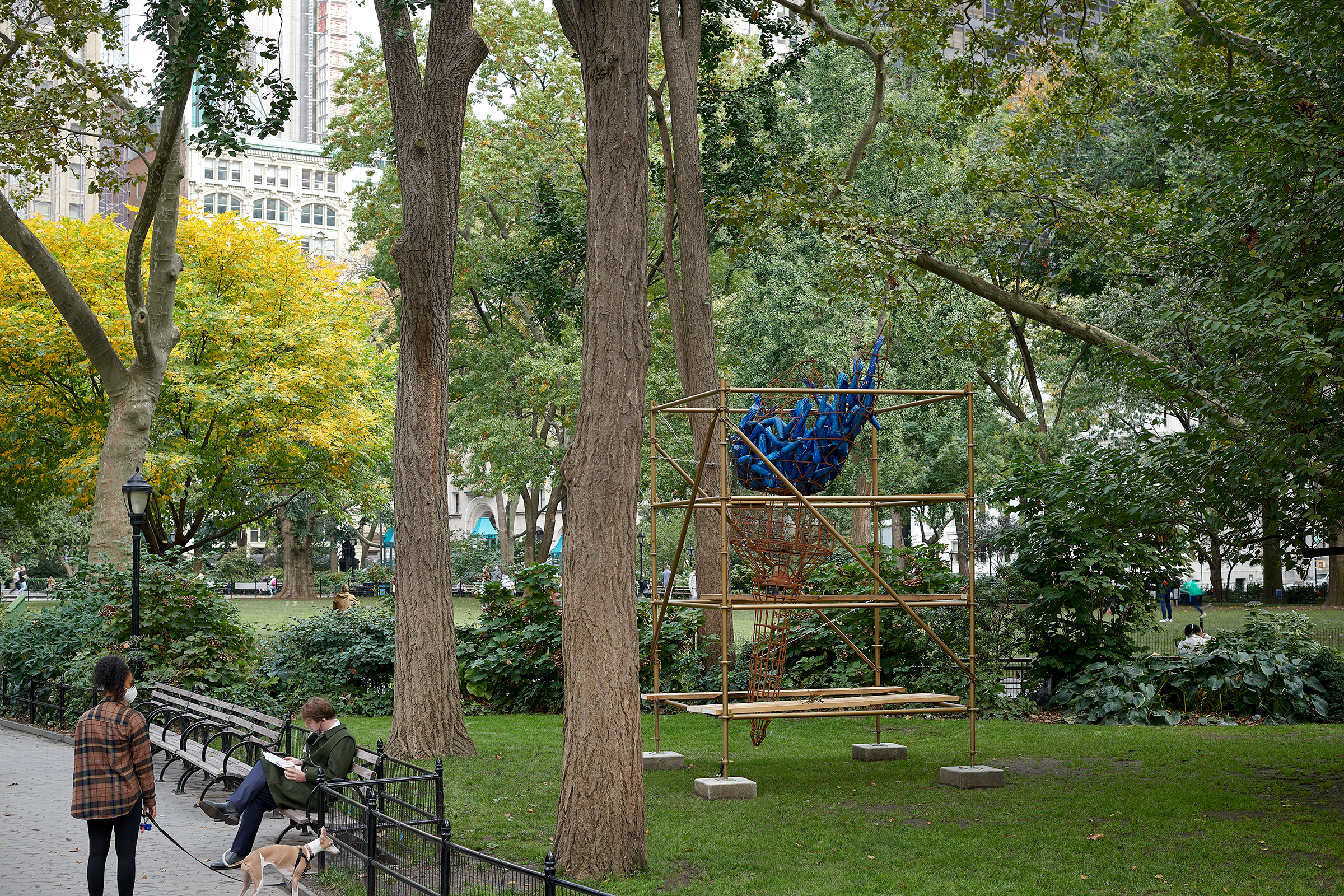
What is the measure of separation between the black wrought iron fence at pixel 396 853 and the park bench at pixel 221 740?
26cm

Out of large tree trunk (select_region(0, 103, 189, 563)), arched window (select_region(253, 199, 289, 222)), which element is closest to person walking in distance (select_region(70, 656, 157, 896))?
large tree trunk (select_region(0, 103, 189, 563))

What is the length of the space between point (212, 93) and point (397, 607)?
27.9ft

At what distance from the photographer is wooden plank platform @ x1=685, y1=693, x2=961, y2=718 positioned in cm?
1002

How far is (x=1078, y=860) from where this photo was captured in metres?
7.67

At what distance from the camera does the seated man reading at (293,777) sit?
781 centimetres

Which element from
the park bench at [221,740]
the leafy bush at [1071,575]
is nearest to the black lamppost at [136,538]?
the park bench at [221,740]

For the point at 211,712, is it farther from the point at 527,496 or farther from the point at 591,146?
the point at 527,496

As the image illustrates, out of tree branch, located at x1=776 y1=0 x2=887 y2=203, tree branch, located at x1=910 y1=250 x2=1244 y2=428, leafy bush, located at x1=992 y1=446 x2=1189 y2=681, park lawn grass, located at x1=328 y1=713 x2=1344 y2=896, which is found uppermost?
tree branch, located at x1=776 y1=0 x2=887 y2=203

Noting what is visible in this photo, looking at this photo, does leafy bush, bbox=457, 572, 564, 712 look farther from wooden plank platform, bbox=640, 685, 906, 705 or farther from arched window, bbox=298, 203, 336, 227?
arched window, bbox=298, 203, 336, 227

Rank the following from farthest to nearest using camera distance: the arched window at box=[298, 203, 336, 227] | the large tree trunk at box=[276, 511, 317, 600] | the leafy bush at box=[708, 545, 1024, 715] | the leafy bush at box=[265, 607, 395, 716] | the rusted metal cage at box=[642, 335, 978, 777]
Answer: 1. the arched window at box=[298, 203, 336, 227]
2. the large tree trunk at box=[276, 511, 317, 600]
3. the leafy bush at box=[265, 607, 395, 716]
4. the leafy bush at box=[708, 545, 1024, 715]
5. the rusted metal cage at box=[642, 335, 978, 777]

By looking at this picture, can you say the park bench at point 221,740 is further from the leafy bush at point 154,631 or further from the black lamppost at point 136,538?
the leafy bush at point 154,631

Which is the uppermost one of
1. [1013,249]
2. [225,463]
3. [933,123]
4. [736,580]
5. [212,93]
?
[933,123]

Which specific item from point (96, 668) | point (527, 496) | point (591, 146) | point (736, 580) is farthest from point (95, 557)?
point (527, 496)

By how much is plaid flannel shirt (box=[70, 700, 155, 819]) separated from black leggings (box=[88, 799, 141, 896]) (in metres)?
0.09
